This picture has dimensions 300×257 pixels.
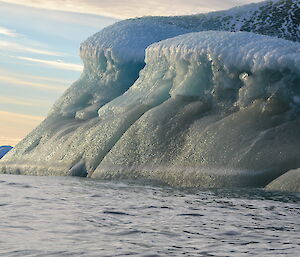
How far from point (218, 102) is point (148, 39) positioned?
24.7ft

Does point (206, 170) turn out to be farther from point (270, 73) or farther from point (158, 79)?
point (158, 79)

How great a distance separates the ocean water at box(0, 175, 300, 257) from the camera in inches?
268

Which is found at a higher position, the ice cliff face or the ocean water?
the ice cliff face

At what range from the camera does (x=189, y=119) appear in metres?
17.5

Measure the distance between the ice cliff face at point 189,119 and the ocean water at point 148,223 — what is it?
2211 millimetres

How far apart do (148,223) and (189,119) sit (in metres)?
9.03

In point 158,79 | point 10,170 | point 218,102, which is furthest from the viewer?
point 10,170

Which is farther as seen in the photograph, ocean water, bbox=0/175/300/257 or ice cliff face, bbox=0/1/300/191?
ice cliff face, bbox=0/1/300/191

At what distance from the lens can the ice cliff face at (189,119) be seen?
15562mm

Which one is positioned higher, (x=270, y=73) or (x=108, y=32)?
(x=108, y=32)

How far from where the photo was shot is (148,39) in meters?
24.4

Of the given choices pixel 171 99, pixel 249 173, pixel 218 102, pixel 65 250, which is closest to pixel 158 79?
pixel 171 99

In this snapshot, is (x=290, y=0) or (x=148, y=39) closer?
(x=148, y=39)

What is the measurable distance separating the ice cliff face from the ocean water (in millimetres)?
2211
